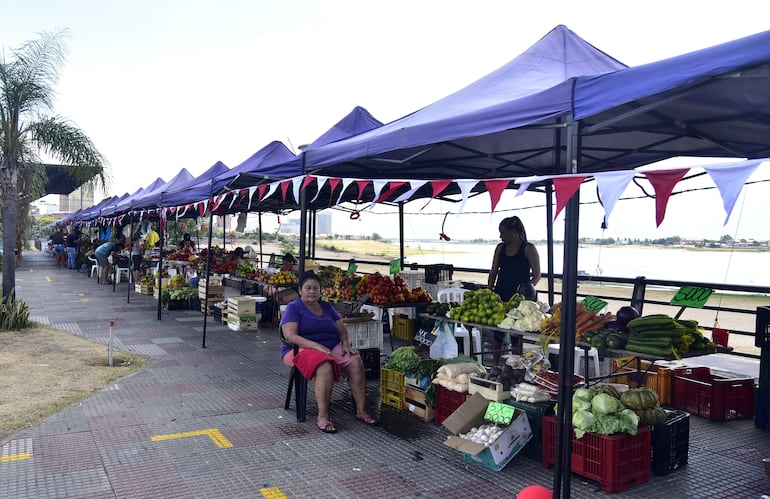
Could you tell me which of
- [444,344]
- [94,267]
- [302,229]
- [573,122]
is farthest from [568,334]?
[94,267]

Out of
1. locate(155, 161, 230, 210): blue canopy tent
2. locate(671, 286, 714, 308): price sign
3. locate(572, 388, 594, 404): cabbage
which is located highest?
locate(155, 161, 230, 210): blue canopy tent

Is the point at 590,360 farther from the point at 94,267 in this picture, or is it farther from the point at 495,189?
the point at 94,267

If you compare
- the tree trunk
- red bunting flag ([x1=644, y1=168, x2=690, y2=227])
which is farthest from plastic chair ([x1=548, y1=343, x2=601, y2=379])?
the tree trunk

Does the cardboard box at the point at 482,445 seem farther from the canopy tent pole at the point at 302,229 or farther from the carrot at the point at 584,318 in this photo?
the canopy tent pole at the point at 302,229

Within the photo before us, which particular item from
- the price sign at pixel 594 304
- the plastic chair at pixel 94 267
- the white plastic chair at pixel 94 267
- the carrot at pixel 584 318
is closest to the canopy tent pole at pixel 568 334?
the carrot at pixel 584 318

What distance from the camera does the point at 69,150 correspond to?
1219 centimetres

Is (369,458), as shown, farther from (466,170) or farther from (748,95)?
(466,170)

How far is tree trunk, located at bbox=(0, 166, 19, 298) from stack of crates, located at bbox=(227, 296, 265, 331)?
14.2 ft

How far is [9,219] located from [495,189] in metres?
11.0

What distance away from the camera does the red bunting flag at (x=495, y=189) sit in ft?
13.3

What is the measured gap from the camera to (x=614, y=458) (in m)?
3.97

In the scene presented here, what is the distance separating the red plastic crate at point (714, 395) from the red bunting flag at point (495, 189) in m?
3.50

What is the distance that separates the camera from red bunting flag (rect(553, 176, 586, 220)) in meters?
3.32

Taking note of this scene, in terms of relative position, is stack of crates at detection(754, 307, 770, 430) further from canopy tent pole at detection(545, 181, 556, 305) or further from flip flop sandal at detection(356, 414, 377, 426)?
flip flop sandal at detection(356, 414, 377, 426)
